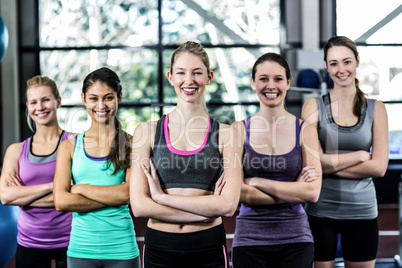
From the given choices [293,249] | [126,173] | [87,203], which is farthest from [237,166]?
[87,203]

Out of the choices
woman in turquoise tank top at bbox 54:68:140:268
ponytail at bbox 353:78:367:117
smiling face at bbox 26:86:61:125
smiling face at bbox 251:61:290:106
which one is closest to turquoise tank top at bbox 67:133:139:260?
woman in turquoise tank top at bbox 54:68:140:268

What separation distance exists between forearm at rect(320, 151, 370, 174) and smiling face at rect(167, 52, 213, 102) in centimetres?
64

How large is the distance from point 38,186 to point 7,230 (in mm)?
962

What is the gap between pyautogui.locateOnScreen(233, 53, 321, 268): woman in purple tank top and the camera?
1.54 meters

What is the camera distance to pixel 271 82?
166 cm

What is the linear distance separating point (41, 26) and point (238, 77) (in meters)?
2.81

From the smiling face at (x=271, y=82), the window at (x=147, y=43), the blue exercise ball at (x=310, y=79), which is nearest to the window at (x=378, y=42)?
the window at (x=147, y=43)

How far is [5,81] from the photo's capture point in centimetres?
568

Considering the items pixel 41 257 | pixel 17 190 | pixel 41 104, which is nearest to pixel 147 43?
pixel 41 104

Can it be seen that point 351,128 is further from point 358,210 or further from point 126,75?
point 126,75

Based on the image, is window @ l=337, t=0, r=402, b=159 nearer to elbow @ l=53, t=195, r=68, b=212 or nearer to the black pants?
the black pants

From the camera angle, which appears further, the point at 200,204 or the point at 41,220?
the point at 41,220

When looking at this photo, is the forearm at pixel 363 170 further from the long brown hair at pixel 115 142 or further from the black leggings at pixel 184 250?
the long brown hair at pixel 115 142

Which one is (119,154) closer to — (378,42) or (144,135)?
(144,135)
